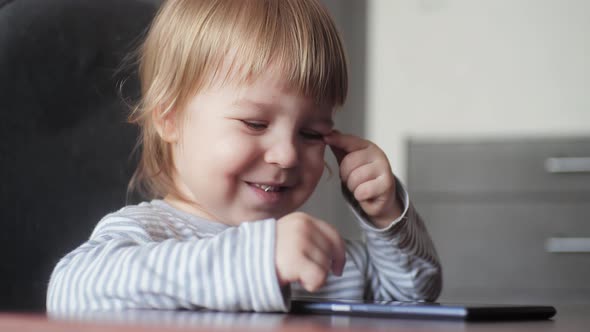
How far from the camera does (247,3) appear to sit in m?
1.00

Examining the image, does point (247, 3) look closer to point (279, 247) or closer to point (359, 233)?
point (279, 247)

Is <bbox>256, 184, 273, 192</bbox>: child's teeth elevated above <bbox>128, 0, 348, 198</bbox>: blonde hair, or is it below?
below

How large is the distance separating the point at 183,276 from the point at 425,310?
187 millimetres

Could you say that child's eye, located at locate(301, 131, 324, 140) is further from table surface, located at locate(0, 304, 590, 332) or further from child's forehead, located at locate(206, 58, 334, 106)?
table surface, located at locate(0, 304, 590, 332)

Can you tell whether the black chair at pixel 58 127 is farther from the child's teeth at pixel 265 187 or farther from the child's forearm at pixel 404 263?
the child's forearm at pixel 404 263

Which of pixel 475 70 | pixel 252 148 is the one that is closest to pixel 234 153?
pixel 252 148

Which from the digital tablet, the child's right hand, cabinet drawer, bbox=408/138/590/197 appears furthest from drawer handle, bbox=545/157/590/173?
the child's right hand

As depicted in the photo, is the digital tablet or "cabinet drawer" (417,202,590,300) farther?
"cabinet drawer" (417,202,590,300)

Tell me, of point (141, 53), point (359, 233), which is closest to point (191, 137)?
point (141, 53)

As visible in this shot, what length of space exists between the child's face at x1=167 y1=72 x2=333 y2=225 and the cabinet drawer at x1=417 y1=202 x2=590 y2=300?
1.72 m

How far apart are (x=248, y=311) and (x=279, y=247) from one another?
0.05 metres

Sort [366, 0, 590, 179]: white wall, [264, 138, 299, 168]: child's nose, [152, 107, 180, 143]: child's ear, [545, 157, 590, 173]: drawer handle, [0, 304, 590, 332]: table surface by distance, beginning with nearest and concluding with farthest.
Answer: [0, 304, 590, 332]: table surface, [264, 138, 299, 168]: child's nose, [152, 107, 180, 143]: child's ear, [545, 157, 590, 173]: drawer handle, [366, 0, 590, 179]: white wall

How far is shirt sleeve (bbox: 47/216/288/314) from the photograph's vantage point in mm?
578

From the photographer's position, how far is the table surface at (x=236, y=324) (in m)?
0.39
